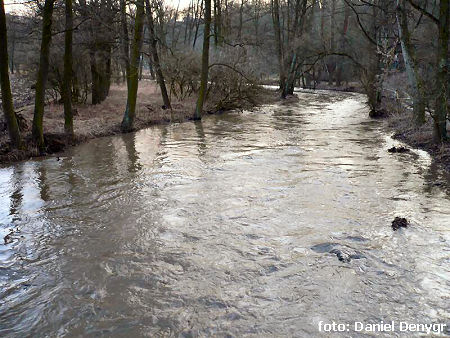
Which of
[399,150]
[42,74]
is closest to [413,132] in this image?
[399,150]

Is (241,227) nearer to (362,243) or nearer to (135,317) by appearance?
(362,243)

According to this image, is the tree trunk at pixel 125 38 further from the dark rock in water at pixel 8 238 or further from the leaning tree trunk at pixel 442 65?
the dark rock in water at pixel 8 238

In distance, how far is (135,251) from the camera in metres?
6.21

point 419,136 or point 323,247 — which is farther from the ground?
point 419,136

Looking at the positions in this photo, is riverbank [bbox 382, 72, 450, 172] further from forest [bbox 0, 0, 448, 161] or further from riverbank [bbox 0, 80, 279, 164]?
riverbank [bbox 0, 80, 279, 164]

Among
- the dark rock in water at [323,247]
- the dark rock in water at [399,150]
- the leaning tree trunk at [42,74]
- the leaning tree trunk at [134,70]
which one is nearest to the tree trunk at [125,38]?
the leaning tree trunk at [134,70]

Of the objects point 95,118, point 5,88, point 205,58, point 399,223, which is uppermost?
point 205,58

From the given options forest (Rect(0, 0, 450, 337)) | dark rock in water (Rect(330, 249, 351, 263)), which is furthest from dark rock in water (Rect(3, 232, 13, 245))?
dark rock in water (Rect(330, 249, 351, 263))

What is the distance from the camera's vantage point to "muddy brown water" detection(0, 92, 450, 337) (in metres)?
4.63

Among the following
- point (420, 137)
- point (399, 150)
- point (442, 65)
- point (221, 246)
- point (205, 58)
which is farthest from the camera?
point (205, 58)

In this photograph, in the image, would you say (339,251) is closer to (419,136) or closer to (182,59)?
(419,136)

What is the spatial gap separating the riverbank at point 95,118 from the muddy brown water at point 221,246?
1.63 metres

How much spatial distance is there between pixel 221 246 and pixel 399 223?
307 centimetres

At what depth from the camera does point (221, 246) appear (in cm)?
634
